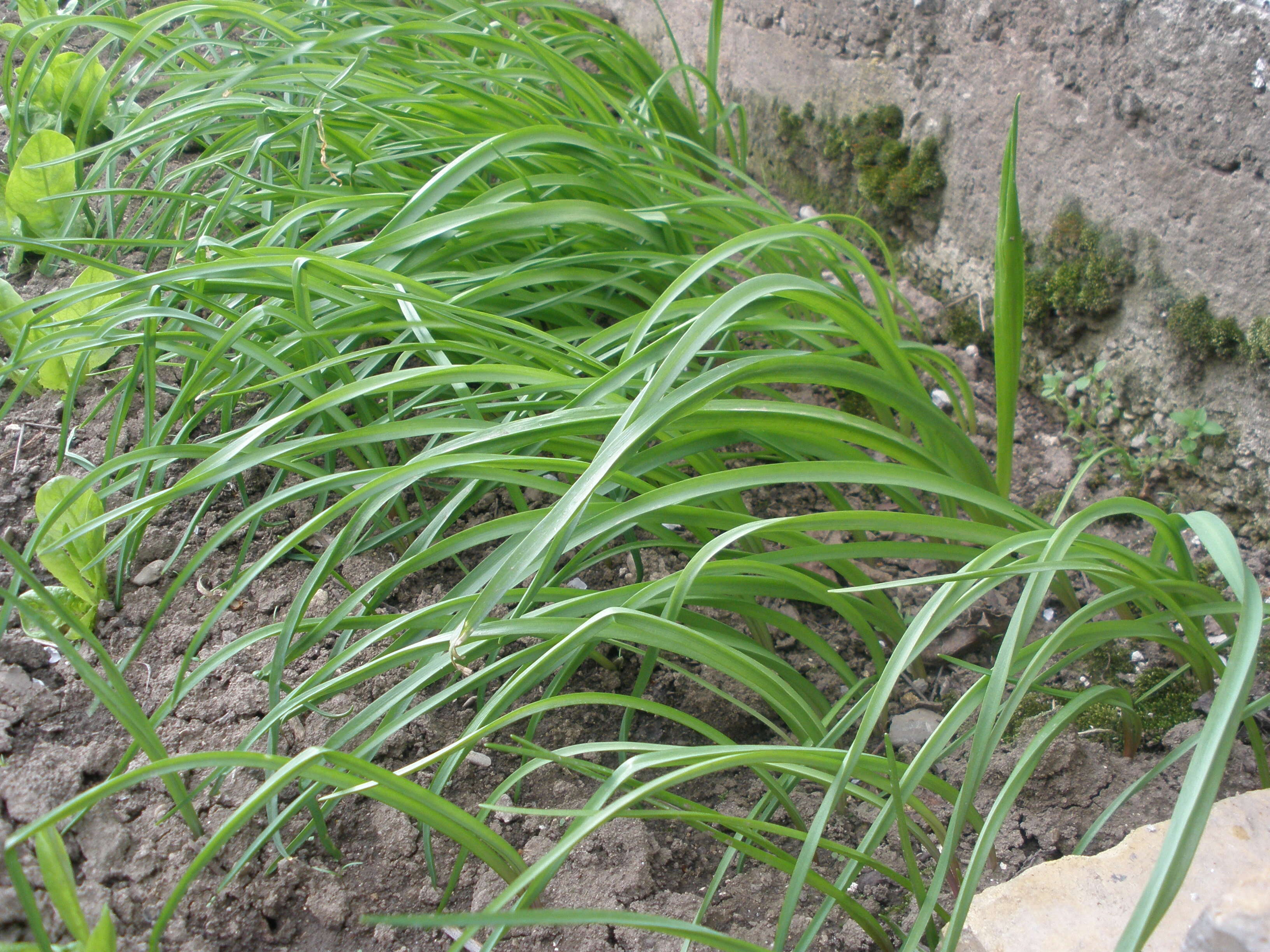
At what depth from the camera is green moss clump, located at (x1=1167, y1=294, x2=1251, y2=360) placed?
1372mm

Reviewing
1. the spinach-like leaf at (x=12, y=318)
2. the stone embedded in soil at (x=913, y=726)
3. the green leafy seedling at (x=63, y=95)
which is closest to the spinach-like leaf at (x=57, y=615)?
the spinach-like leaf at (x=12, y=318)

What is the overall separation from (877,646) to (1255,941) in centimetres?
55

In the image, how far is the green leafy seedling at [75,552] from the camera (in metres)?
1.26

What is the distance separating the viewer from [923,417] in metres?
1.19

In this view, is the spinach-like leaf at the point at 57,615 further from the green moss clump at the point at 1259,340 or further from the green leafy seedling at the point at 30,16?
the green moss clump at the point at 1259,340

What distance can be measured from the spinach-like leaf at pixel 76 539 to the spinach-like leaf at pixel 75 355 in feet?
1.15

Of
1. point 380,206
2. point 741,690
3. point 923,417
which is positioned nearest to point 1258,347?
point 923,417

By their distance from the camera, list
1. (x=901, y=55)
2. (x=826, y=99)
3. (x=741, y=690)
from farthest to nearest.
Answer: (x=826, y=99) → (x=901, y=55) → (x=741, y=690)

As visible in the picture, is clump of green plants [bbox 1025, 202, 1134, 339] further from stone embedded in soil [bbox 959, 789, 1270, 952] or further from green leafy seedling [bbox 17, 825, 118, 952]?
green leafy seedling [bbox 17, 825, 118, 952]

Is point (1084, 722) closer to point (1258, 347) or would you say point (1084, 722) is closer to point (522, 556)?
point (1258, 347)

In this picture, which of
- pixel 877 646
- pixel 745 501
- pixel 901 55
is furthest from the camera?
pixel 901 55

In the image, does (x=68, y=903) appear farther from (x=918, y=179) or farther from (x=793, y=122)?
(x=793, y=122)

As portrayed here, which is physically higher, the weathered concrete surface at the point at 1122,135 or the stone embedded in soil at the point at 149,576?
the weathered concrete surface at the point at 1122,135

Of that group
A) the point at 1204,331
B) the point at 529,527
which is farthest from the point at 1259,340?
the point at 529,527
